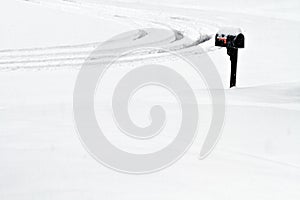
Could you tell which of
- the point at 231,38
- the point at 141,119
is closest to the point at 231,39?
the point at 231,38

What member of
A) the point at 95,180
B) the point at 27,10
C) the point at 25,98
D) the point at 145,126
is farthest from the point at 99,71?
the point at 27,10

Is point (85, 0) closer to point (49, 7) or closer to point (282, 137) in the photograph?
point (49, 7)

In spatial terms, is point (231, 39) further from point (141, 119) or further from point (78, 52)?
point (78, 52)

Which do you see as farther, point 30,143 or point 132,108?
point 132,108

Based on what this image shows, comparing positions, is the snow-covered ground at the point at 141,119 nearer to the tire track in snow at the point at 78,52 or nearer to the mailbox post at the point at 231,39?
the tire track in snow at the point at 78,52

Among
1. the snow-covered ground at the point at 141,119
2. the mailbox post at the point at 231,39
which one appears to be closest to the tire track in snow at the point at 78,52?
the snow-covered ground at the point at 141,119

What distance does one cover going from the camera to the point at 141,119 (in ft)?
17.0

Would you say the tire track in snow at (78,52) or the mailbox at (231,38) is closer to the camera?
the mailbox at (231,38)

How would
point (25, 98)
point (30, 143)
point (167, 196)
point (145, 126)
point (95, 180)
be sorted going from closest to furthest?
point (167, 196), point (95, 180), point (30, 143), point (145, 126), point (25, 98)

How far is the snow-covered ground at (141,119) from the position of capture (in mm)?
3477

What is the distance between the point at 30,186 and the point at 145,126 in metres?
1.72

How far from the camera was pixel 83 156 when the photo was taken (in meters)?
4.04

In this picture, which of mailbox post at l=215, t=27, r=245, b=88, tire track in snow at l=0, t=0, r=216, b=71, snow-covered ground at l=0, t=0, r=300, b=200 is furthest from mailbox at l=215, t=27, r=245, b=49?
tire track in snow at l=0, t=0, r=216, b=71

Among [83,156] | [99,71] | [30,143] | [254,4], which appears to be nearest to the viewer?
[83,156]
